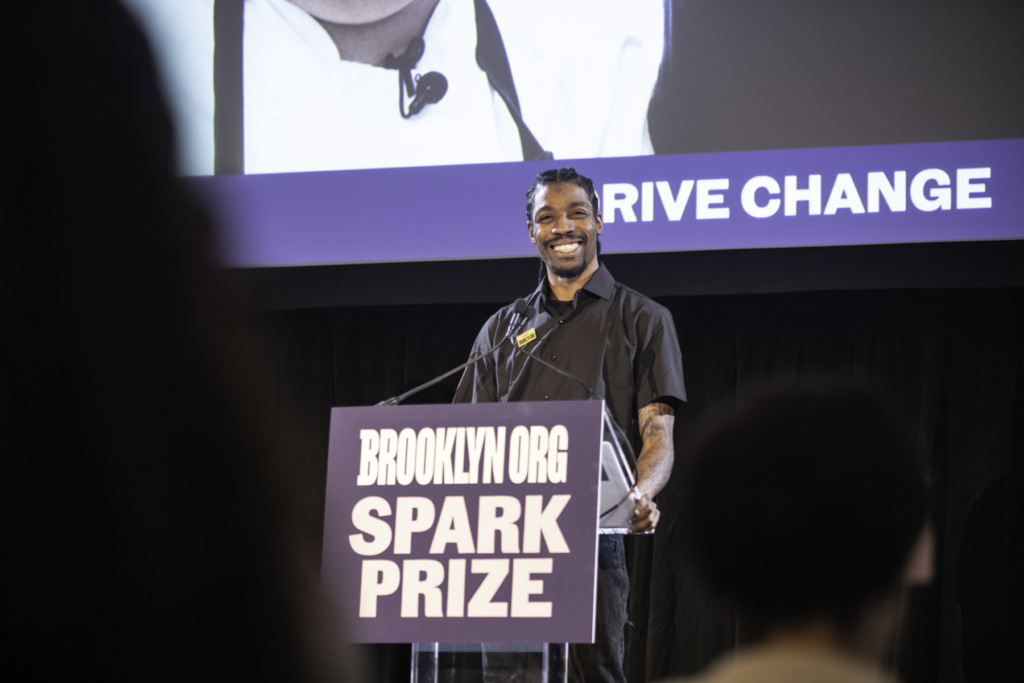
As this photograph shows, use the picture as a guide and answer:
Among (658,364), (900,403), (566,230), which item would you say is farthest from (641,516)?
(900,403)

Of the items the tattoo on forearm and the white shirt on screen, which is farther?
the white shirt on screen

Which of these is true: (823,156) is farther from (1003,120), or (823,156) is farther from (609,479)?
(609,479)

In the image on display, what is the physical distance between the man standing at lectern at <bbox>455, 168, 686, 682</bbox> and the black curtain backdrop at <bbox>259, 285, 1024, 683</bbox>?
1051mm

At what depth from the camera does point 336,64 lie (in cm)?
409

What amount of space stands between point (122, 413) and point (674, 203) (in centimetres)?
349

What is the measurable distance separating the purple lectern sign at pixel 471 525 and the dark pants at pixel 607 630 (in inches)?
9.7

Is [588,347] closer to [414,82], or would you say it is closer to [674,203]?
[674,203]

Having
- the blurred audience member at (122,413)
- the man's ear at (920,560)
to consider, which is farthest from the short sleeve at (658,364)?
the blurred audience member at (122,413)

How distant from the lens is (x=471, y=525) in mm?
1915

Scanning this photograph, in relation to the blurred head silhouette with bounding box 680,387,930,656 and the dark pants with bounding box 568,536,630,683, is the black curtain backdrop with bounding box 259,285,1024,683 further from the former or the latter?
the blurred head silhouette with bounding box 680,387,930,656

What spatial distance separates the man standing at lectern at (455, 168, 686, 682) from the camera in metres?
2.49

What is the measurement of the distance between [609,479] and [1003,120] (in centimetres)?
219

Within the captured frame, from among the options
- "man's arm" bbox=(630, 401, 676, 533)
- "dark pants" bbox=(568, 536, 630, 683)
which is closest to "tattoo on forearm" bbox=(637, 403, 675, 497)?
"man's arm" bbox=(630, 401, 676, 533)

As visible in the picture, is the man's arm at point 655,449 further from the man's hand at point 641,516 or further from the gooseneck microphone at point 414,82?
the gooseneck microphone at point 414,82
